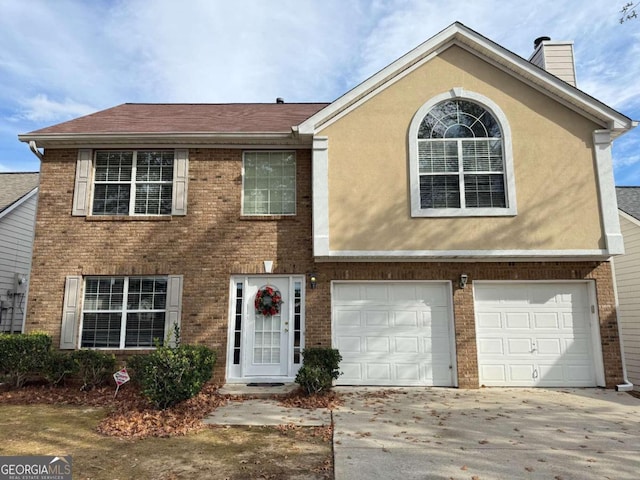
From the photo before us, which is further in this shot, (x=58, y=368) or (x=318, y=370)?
(x=58, y=368)

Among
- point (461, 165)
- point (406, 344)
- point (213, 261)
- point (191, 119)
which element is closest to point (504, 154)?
point (461, 165)

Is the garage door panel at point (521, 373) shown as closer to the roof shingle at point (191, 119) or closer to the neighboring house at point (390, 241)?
the neighboring house at point (390, 241)

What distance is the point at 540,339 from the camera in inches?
359

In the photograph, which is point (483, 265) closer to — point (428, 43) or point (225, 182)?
point (428, 43)

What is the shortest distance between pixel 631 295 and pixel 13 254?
713 inches

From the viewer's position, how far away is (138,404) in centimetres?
712

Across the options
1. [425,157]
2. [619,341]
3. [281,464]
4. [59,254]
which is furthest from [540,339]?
[59,254]

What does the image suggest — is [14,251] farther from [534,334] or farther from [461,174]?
[534,334]

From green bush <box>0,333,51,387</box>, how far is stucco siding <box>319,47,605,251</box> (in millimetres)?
6351

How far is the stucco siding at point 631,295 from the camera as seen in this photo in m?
10.0

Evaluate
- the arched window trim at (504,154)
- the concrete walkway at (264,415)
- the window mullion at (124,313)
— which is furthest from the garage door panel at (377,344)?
the window mullion at (124,313)

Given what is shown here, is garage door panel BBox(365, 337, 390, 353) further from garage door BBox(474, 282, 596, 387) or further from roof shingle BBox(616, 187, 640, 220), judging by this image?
roof shingle BBox(616, 187, 640, 220)

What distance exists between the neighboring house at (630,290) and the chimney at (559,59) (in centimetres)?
381

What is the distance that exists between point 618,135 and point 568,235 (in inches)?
103
